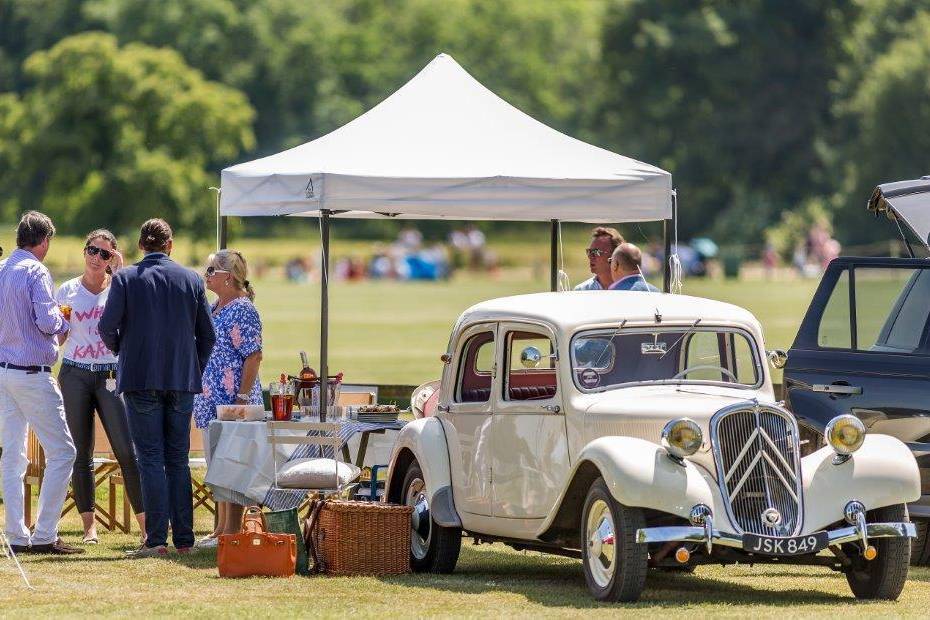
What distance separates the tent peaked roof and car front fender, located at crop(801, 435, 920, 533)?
10.7ft

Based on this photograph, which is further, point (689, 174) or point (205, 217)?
point (689, 174)

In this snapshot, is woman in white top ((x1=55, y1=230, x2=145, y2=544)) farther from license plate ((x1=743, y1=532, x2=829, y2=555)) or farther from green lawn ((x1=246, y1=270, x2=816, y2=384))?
green lawn ((x1=246, y1=270, x2=816, y2=384))

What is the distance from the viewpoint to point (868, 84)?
261 feet

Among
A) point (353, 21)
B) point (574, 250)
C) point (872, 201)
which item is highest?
point (353, 21)

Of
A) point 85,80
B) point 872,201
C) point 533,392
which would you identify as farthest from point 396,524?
point 85,80

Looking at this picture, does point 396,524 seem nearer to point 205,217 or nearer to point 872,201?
point 872,201

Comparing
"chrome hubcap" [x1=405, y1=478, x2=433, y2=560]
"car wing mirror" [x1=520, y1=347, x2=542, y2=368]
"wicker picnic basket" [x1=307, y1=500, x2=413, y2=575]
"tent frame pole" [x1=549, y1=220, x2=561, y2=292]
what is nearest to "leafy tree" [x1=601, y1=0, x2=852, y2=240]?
"tent frame pole" [x1=549, y1=220, x2=561, y2=292]

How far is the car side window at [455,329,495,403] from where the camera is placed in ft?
32.8

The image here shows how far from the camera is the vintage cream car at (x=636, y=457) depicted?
8.34 meters

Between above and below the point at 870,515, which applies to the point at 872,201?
above

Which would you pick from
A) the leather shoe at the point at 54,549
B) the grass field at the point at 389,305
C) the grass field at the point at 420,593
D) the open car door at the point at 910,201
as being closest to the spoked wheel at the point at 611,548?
the grass field at the point at 420,593

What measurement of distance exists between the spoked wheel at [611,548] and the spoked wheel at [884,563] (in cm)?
115

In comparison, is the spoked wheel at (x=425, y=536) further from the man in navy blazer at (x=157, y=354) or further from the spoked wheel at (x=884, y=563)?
the spoked wheel at (x=884, y=563)

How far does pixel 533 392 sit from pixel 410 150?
2.76 metres
